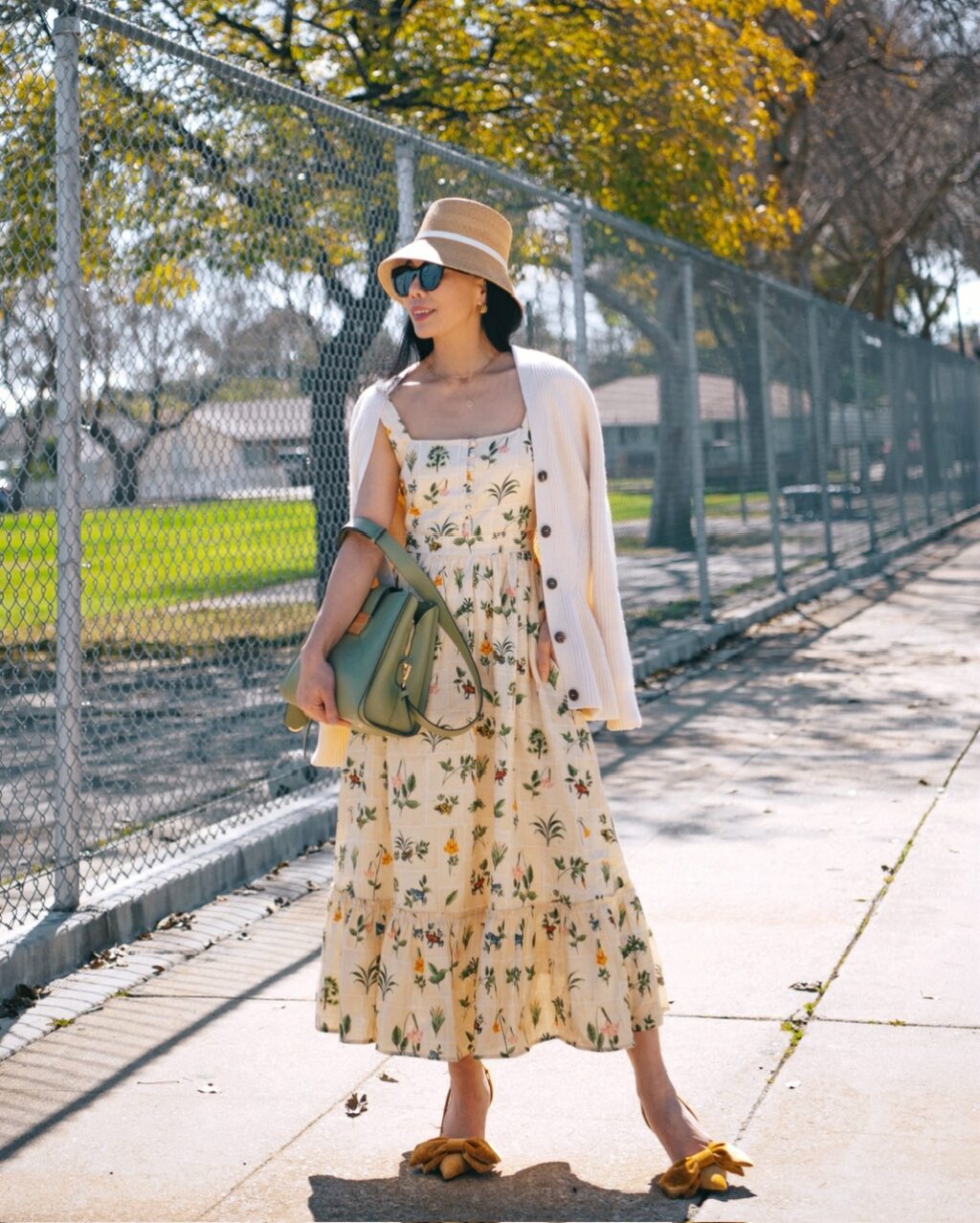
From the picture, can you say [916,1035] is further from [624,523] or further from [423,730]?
[624,523]

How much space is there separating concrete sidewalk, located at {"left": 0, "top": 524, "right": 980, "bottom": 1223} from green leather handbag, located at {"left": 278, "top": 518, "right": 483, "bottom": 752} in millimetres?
896

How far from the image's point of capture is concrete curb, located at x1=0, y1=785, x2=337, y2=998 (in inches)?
189

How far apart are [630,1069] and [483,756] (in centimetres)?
100

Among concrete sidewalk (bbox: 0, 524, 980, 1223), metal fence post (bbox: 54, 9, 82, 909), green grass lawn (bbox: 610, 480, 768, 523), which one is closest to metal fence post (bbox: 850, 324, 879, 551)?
green grass lawn (bbox: 610, 480, 768, 523)

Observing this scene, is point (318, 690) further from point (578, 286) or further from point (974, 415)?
point (974, 415)

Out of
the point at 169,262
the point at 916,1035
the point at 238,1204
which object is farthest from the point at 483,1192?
the point at 169,262

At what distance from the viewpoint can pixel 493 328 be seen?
12.4 feet

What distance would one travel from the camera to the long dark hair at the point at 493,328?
3.78 metres

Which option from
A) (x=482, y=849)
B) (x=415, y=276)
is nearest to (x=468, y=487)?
(x=415, y=276)

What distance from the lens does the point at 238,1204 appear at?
344 centimetres

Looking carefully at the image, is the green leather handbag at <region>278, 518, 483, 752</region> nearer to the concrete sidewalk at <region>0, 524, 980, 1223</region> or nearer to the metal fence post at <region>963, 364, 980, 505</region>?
the concrete sidewalk at <region>0, 524, 980, 1223</region>

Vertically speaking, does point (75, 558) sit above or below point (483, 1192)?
above

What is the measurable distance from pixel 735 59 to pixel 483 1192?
12.1 metres

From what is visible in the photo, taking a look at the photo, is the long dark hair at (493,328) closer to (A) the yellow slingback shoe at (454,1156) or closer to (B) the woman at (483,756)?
(B) the woman at (483,756)
